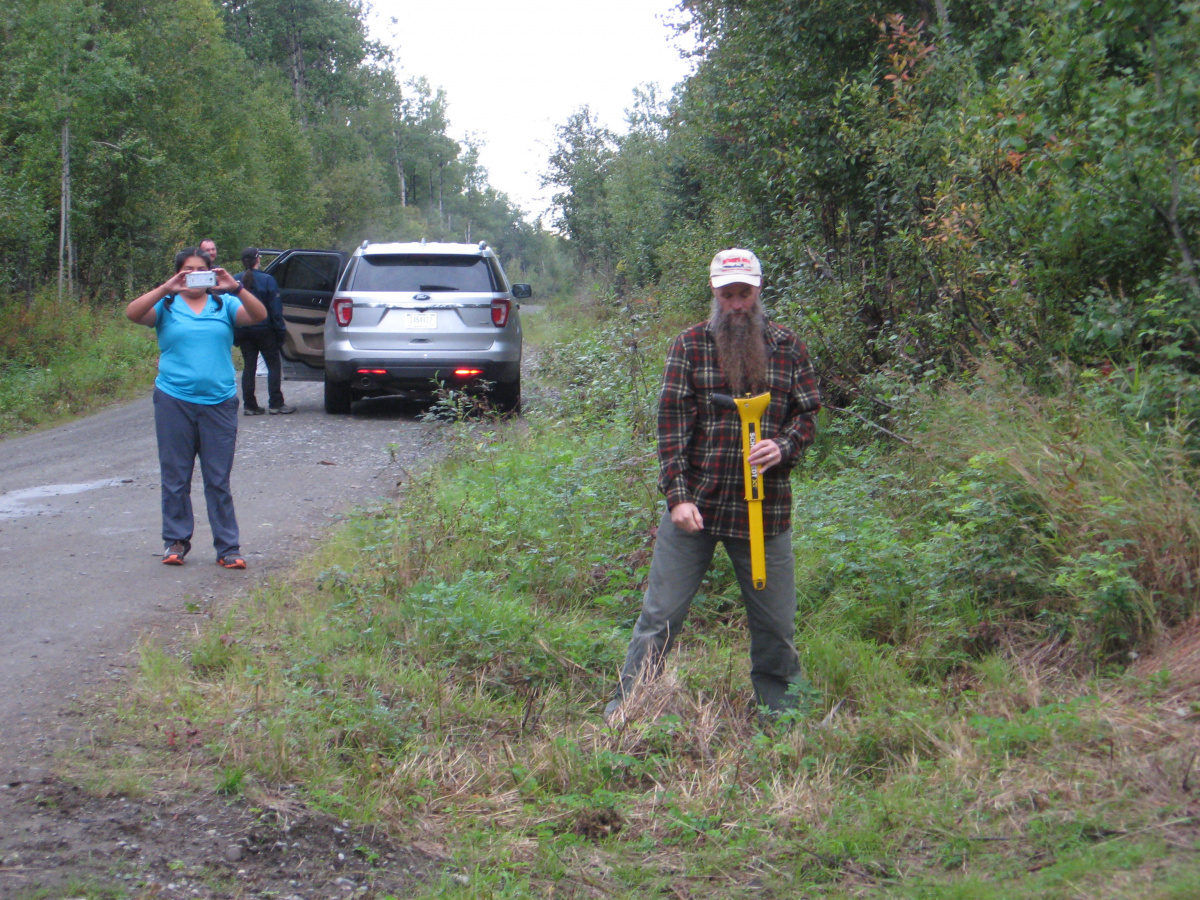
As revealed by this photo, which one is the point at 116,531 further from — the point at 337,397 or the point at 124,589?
the point at 337,397

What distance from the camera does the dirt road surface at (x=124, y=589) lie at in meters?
3.23

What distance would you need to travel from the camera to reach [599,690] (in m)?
4.74

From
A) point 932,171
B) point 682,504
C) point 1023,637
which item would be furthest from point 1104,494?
point 932,171

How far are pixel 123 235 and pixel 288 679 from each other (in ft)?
78.0

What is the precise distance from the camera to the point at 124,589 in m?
6.14

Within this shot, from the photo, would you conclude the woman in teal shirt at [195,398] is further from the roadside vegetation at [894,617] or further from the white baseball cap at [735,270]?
the white baseball cap at [735,270]

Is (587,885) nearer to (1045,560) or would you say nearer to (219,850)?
(219,850)

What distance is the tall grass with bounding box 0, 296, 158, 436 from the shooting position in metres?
14.2

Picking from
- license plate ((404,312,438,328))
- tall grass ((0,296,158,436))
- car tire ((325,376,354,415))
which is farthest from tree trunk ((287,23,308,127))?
license plate ((404,312,438,328))

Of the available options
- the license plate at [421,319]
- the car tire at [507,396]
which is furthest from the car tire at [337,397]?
the car tire at [507,396]

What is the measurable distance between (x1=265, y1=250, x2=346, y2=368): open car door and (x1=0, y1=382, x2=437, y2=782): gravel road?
0.90 metres

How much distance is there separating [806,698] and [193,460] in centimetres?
403

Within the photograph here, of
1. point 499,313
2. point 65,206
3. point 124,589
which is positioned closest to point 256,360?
point 499,313

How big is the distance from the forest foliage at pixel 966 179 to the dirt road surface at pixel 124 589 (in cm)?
393
